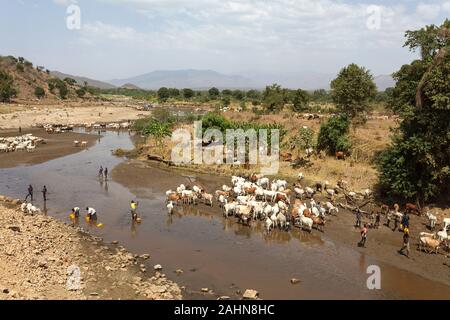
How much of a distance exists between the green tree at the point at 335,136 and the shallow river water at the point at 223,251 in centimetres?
1312

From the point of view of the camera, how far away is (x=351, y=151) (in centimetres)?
3438

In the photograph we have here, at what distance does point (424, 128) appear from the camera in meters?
24.9

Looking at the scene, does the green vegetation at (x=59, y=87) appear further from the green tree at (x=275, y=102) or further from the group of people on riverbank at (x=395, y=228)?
the group of people on riverbank at (x=395, y=228)

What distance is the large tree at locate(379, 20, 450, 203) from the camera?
934 inches

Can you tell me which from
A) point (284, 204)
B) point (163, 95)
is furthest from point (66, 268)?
point (163, 95)

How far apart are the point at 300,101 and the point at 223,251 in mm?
44054

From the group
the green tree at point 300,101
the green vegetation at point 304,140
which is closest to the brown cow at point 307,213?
the green vegetation at point 304,140

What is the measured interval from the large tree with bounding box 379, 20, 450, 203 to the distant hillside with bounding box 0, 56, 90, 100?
98.6m

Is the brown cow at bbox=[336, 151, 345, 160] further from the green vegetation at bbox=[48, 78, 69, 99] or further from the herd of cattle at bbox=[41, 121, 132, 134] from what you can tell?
the green vegetation at bbox=[48, 78, 69, 99]

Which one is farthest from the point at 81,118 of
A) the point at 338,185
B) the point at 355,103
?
the point at 338,185

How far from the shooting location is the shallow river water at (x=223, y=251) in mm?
16703

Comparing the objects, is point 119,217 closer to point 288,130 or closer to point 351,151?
point 351,151

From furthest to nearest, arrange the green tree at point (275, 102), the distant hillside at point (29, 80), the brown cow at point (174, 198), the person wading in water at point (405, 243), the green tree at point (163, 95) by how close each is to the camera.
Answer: the green tree at point (163, 95) < the distant hillside at point (29, 80) < the green tree at point (275, 102) < the brown cow at point (174, 198) < the person wading in water at point (405, 243)

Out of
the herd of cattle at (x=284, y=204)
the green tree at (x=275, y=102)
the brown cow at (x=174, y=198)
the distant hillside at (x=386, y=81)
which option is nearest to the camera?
the herd of cattle at (x=284, y=204)
